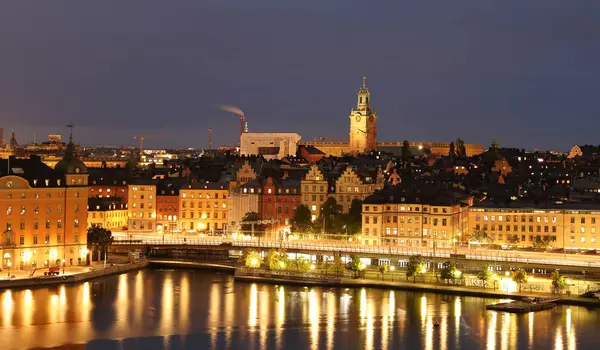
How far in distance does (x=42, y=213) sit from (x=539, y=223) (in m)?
19.8

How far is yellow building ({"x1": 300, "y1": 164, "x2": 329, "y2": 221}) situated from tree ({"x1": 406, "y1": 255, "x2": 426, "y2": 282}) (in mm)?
13436

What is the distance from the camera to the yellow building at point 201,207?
54.7 meters

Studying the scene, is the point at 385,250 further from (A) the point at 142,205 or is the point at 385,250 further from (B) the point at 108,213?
(B) the point at 108,213

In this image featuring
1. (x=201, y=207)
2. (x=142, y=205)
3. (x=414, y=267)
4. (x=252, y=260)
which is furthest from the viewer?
(x=142, y=205)

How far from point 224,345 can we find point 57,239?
13.8m

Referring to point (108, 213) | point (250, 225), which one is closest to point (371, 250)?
point (250, 225)

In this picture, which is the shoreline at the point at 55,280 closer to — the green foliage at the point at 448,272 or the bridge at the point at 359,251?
the bridge at the point at 359,251

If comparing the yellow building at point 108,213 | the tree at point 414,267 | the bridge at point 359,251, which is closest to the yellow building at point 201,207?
the yellow building at point 108,213

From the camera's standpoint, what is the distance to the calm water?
98.1 ft

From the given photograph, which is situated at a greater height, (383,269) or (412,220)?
(412,220)

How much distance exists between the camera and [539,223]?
45938mm

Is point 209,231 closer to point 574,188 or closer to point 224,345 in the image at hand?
point 574,188

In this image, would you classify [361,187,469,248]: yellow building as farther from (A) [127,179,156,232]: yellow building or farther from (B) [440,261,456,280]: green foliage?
(A) [127,179,156,232]: yellow building

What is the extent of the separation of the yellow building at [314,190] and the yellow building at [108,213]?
921 cm
